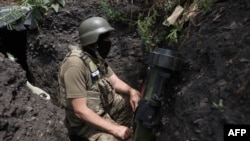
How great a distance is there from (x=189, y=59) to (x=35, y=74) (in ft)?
8.82

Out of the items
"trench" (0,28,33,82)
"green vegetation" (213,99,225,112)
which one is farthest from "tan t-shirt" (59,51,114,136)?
"trench" (0,28,33,82)

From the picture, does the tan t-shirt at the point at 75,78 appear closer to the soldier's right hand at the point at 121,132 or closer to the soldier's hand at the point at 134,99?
the soldier's right hand at the point at 121,132

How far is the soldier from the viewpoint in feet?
10.5

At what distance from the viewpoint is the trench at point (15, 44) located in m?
5.32

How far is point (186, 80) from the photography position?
3.07 metres

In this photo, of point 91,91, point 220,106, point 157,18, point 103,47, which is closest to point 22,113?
point 91,91

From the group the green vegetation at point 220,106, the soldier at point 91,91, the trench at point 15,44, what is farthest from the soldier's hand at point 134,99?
the trench at point 15,44

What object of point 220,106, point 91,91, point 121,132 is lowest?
point 121,132

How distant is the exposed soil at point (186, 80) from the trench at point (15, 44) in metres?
0.66

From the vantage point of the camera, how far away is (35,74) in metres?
5.14

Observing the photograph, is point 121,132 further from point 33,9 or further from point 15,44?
point 15,44

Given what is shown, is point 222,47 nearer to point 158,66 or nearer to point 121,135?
point 158,66

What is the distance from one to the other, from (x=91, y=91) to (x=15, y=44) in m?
2.50

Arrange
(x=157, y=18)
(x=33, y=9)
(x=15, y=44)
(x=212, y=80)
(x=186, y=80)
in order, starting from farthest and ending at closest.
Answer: (x=15, y=44)
(x=33, y=9)
(x=157, y=18)
(x=186, y=80)
(x=212, y=80)
